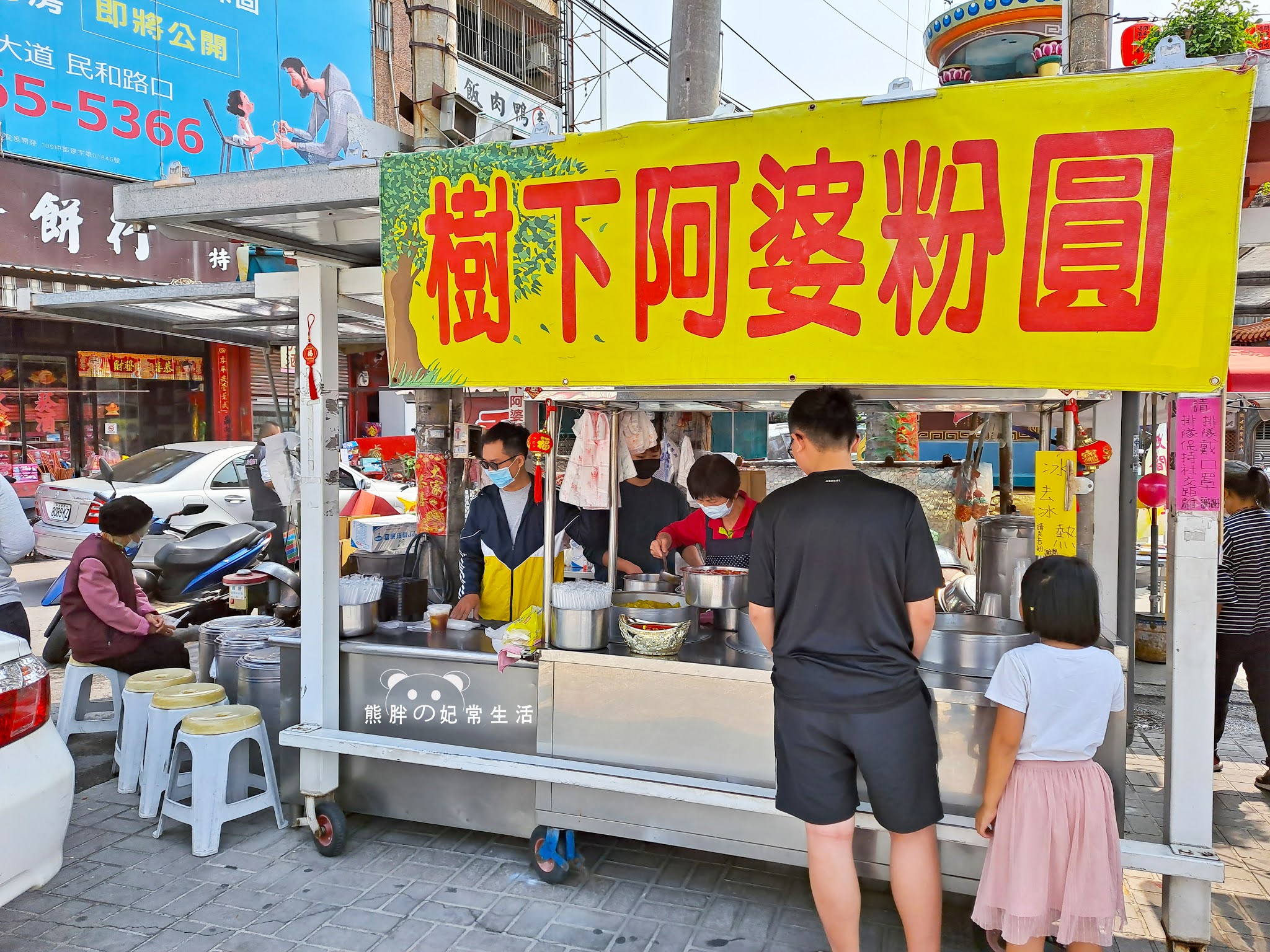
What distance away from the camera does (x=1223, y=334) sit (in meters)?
2.38

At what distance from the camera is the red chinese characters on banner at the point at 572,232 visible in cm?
289

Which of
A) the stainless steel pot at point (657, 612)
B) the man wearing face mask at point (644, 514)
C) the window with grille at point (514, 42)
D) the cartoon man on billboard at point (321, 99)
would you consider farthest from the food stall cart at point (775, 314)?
the window with grille at point (514, 42)

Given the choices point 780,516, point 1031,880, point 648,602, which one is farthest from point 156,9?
point 1031,880

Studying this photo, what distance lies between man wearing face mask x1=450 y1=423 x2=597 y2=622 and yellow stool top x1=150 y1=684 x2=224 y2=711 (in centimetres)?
116

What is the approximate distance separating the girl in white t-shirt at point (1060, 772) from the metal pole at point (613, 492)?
83.5 inches

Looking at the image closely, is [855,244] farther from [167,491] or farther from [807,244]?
[167,491]

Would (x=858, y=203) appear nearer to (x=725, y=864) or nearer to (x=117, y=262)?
(x=725, y=864)

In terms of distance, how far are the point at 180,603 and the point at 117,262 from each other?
16.9 feet

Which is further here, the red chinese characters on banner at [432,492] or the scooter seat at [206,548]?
the scooter seat at [206,548]

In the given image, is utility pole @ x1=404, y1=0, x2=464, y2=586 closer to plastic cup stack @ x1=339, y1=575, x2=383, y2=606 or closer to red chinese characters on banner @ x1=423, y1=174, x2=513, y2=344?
plastic cup stack @ x1=339, y1=575, x2=383, y2=606

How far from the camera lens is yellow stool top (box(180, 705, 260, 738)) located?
361 cm

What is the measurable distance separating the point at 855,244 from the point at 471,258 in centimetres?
136

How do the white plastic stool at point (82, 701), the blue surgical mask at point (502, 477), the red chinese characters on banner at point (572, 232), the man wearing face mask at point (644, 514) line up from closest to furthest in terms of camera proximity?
the red chinese characters on banner at point (572, 232) → the blue surgical mask at point (502, 477) → the white plastic stool at point (82, 701) → the man wearing face mask at point (644, 514)

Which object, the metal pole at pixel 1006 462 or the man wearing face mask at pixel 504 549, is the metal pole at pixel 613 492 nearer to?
the man wearing face mask at pixel 504 549
